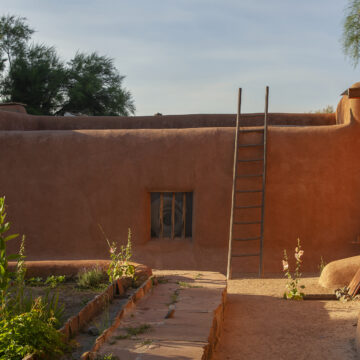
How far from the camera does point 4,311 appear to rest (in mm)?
3381

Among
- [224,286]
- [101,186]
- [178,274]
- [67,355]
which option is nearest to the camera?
[67,355]

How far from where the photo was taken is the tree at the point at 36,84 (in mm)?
23109

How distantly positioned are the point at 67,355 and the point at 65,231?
5676 millimetres

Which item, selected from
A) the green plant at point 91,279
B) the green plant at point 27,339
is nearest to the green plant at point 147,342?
the green plant at point 27,339

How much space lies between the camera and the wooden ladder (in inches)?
325

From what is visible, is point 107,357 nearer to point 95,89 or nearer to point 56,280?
point 56,280

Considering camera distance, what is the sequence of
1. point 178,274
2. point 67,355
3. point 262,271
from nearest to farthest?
point 67,355 < point 178,274 < point 262,271

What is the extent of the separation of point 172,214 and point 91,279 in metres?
3.59

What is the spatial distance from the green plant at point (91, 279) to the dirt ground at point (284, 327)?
4.44 feet

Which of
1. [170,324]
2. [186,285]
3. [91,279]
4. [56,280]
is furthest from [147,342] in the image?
[186,285]

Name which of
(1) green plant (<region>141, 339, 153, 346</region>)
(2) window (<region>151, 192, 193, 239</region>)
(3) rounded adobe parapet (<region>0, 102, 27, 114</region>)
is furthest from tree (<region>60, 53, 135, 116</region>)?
(1) green plant (<region>141, 339, 153, 346</region>)

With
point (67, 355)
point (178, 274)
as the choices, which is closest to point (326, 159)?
point (178, 274)

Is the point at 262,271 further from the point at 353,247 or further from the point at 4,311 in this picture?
the point at 4,311

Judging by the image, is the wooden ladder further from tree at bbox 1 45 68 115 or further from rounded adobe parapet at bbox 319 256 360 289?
tree at bbox 1 45 68 115
